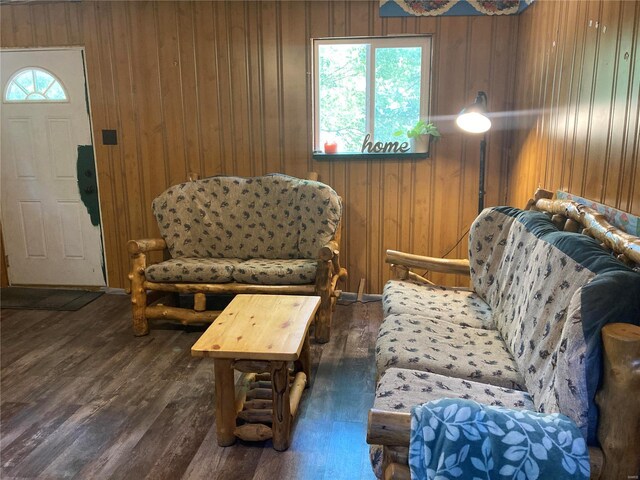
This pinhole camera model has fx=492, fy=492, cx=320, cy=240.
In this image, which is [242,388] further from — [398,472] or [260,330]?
[398,472]

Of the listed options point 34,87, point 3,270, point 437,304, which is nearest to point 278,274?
point 437,304

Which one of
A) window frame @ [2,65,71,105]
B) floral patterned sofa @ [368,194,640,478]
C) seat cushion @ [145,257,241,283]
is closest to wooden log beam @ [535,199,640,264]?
floral patterned sofa @ [368,194,640,478]

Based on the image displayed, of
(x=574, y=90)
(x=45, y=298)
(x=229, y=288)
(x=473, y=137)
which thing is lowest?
(x=45, y=298)

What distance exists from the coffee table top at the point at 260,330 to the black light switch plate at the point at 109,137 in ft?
7.25

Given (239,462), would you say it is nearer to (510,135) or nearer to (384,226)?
(384,226)

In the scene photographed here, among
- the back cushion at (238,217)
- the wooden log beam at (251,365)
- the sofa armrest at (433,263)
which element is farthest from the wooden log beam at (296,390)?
the back cushion at (238,217)

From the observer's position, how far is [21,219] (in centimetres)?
432

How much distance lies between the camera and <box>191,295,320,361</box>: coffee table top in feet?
6.44

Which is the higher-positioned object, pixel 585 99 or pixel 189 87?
pixel 189 87

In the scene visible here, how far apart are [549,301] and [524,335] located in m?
0.21

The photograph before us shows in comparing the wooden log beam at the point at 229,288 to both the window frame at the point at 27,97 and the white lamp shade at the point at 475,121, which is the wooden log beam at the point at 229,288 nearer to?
the white lamp shade at the point at 475,121

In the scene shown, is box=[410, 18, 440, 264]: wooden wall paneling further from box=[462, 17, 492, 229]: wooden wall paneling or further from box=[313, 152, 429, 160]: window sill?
box=[462, 17, 492, 229]: wooden wall paneling

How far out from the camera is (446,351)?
1976 mm

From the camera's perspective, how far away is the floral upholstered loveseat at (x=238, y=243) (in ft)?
10.6
